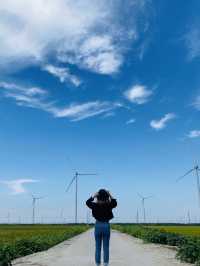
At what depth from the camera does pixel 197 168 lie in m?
61.9

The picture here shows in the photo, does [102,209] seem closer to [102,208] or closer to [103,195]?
[102,208]

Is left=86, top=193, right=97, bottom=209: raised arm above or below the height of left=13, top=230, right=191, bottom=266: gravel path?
above

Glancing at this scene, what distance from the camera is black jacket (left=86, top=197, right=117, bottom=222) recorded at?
10.7 metres

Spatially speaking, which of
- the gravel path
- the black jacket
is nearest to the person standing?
the black jacket

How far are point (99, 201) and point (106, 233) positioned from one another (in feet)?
2.77

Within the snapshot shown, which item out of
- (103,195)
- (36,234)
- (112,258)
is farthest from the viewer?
(36,234)

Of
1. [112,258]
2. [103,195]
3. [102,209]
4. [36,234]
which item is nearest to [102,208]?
[102,209]

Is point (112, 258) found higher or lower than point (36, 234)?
lower

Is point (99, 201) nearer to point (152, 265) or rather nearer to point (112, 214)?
point (112, 214)

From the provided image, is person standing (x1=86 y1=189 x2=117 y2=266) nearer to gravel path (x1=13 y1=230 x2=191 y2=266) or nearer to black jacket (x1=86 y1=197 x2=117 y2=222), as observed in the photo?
black jacket (x1=86 y1=197 x2=117 y2=222)

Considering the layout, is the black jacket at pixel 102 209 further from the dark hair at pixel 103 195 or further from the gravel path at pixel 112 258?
the gravel path at pixel 112 258

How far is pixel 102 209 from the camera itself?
35.2 ft

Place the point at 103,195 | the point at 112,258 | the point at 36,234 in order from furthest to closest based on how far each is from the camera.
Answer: the point at 36,234
the point at 112,258
the point at 103,195

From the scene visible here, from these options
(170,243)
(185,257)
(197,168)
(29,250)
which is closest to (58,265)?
(185,257)
